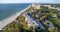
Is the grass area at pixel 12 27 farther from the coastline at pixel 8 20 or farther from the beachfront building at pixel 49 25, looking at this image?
the beachfront building at pixel 49 25

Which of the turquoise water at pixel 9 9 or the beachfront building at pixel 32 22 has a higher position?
the turquoise water at pixel 9 9

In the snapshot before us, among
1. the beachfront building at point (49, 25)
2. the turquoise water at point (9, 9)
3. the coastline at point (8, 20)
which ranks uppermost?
the turquoise water at point (9, 9)

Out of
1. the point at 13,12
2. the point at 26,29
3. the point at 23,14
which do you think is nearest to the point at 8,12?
the point at 13,12

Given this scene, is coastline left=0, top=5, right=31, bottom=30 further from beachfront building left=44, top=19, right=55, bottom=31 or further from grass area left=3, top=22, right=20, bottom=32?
beachfront building left=44, top=19, right=55, bottom=31

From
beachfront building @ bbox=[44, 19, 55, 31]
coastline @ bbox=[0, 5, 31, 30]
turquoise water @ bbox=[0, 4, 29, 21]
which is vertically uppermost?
turquoise water @ bbox=[0, 4, 29, 21]

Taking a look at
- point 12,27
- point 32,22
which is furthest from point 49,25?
point 12,27

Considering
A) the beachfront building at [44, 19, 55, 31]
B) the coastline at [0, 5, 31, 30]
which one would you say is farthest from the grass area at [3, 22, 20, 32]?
A: the beachfront building at [44, 19, 55, 31]

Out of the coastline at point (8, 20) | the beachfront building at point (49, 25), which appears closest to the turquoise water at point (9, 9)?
the coastline at point (8, 20)

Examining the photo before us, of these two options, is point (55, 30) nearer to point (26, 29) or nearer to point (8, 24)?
point (26, 29)

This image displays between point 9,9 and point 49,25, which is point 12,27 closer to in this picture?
point 9,9
